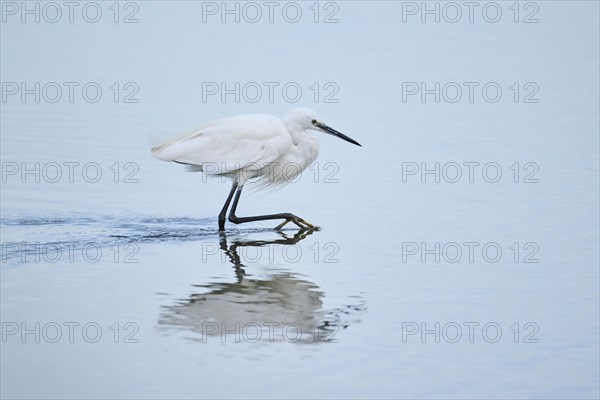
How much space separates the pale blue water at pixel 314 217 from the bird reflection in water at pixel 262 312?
0.09 feet

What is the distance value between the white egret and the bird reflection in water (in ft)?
5.47

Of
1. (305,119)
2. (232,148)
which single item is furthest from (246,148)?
(305,119)

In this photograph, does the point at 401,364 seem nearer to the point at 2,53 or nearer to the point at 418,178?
the point at 418,178

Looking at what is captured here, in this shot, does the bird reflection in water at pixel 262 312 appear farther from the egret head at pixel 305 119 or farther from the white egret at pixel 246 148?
the egret head at pixel 305 119

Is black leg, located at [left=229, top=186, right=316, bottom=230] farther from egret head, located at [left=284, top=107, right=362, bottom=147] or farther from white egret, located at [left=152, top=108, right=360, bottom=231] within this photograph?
egret head, located at [left=284, top=107, right=362, bottom=147]

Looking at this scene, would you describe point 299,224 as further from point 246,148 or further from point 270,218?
point 246,148

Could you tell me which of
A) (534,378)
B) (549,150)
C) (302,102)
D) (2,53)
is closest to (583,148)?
(549,150)

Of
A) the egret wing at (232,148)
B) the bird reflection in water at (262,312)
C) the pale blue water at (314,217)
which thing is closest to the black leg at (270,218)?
the pale blue water at (314,217)

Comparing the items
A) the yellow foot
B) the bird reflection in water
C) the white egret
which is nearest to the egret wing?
the white egret

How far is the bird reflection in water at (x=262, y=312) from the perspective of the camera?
7770 millimetres

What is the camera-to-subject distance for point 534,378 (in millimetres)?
7250

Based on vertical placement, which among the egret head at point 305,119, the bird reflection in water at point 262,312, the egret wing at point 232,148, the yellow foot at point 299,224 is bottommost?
the bird reflection in water at point 262,312

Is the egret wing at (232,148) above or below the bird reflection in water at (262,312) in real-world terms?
above

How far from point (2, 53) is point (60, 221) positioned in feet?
27.1
